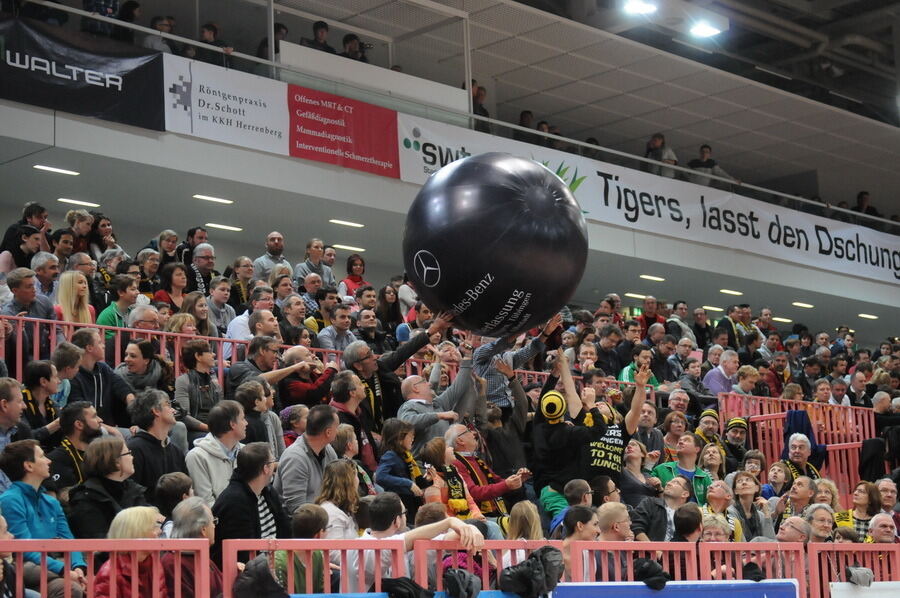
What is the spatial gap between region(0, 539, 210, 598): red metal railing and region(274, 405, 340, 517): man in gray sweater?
231 centimetres

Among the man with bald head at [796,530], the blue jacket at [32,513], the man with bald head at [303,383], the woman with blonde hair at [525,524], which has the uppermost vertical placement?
the man with bald head at [303,383]

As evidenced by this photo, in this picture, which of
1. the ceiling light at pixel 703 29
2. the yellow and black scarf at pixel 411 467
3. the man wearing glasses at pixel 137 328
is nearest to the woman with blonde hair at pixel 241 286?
the man wearing glasses at pixel 137 328

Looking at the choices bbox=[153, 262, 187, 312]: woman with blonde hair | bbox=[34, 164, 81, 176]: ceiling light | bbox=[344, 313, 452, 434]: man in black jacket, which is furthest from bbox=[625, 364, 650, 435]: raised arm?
bbox=[34, 164, 81, 176]: ceiling light

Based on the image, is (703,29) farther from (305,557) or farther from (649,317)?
(305,557)

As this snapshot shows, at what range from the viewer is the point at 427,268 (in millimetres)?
5727

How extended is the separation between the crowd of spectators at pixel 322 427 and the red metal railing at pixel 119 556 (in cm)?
8

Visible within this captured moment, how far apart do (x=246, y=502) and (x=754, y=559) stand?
3.02m

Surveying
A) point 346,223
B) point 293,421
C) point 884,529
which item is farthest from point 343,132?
point 884,529

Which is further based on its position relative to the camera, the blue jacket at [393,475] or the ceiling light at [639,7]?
the ceiling light at [639,7]

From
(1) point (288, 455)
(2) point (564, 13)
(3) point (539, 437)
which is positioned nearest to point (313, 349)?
(3) point (539, 437)

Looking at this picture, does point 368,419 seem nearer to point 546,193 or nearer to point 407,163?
point 546,193

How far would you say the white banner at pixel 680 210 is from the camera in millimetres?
17406

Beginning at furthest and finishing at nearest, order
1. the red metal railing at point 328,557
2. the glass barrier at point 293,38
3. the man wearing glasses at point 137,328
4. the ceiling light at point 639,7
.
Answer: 1. the ceiling light at point 639,7
2. the glass barrier at point 293,38
3. the man wearing glasses at point 137,328
4. the red metal railing at point 328,557

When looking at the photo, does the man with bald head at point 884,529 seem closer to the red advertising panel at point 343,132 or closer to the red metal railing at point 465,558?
the red metal railing at point 465,558
